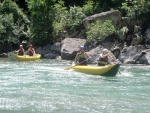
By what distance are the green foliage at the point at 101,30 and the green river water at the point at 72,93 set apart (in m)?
7.66

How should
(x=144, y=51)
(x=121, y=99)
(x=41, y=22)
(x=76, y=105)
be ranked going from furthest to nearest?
1. (x=41, y=22)
2. (x=144, y=51)
3. (x=121, y=99)
4. (x=76, y=105)

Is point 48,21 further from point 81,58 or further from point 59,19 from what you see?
point 81,58

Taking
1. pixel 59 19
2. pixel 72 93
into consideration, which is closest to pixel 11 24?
pixel 59 19

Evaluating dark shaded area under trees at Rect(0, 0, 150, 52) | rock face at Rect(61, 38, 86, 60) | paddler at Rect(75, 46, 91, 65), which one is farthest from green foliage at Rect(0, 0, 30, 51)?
paddler at Rect(75, 46, 91, 65)

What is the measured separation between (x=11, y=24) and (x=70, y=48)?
594 centimetres

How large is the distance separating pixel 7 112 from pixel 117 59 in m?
12.5

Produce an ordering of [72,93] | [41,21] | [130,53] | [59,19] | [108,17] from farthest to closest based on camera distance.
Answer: [59,19] < [41,21] < [108,17] < [130,53] < [72,93]

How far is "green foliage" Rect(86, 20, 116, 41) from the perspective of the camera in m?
21.2

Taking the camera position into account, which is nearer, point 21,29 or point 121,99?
point 121,99

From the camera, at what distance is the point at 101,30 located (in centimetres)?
2122

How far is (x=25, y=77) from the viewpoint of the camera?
41.1ft

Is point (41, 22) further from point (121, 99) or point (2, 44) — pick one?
point (121, 99)

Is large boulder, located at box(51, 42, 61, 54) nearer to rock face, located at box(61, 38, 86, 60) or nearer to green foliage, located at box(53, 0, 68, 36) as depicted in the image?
rock face, located at box(61, 38, 86, 60)

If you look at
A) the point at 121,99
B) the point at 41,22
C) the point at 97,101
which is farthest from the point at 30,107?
the point at 41,22
